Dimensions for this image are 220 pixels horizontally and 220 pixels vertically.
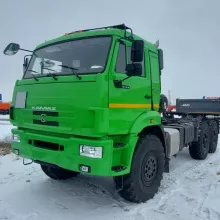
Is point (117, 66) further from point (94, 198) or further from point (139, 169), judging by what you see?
point (94, 198)

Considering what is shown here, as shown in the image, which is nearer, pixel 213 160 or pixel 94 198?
pixel 94 198

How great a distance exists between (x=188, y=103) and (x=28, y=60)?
20.5 feet

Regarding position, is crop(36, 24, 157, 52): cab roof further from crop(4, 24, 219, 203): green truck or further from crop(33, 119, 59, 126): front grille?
crop(33, 119, 59, 126): front grille

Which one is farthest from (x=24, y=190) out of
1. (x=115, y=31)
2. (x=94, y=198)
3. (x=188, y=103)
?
(x=188, y=103)

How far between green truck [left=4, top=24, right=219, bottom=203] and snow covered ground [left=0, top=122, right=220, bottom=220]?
1.09 ft

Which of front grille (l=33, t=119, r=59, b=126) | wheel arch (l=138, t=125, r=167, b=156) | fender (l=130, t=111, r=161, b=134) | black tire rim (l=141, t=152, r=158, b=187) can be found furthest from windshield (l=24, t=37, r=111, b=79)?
black tire rim (l=141, t=152, r=158, b=187)

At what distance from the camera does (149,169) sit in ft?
13.8

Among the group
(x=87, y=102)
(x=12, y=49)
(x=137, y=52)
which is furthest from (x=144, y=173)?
(x=12, y=49)

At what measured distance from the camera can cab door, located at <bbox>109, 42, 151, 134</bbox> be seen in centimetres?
340

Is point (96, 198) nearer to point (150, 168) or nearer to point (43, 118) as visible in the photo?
point (150, 168)

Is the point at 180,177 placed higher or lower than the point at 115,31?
lower

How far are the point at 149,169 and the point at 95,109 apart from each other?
1679 millimetres

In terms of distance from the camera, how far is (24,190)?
177 inches

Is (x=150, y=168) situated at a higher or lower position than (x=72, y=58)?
lower
